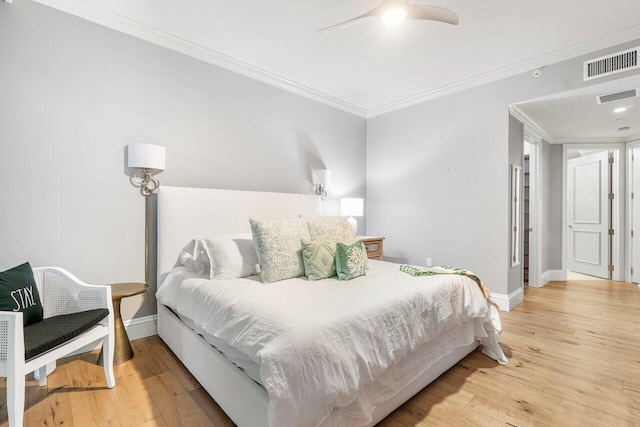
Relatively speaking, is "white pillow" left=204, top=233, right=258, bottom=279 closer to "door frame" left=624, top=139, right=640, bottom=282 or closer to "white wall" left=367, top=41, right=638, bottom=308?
"white wall" left=367, top=41, right=638, bottom=308

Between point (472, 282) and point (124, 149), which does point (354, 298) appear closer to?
point (472, 282)

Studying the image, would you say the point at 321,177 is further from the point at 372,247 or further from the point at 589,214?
the point at 589,214

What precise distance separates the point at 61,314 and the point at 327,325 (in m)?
1.95

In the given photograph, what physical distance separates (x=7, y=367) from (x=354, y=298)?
Result: 1.69 metres

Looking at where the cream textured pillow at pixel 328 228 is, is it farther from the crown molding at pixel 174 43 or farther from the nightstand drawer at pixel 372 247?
the crown molding at pixel 174 43

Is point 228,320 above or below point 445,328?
above

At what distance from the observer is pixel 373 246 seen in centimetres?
393

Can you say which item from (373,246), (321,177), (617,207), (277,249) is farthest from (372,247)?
(617,207)

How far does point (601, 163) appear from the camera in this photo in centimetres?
511

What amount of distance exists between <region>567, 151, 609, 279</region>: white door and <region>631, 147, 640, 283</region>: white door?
31 centimetres

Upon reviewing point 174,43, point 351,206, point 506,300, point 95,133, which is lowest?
point 506,300

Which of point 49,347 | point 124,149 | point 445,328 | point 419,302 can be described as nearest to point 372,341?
point 419,302

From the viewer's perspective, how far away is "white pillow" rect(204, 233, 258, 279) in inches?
88.0

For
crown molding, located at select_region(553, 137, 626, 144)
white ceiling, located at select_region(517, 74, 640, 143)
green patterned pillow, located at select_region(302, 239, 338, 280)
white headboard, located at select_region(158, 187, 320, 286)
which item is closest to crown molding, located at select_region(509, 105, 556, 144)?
white ceiling, located at select_region(517, 74, 640, 143)
